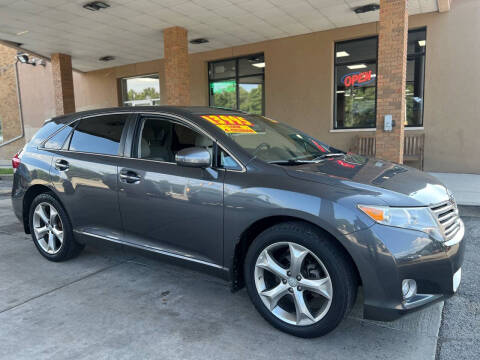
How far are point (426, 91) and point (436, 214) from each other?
8.40 meters

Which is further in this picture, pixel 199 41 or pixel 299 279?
pixel 199 41

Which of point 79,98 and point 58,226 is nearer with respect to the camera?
point 58,226

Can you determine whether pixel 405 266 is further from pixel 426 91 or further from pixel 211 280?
pixel 426 91

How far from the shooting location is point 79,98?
17750mm

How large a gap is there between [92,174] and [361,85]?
358 inches

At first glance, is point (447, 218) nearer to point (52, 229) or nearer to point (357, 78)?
point (52, 229)

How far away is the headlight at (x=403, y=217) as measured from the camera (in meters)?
2.30

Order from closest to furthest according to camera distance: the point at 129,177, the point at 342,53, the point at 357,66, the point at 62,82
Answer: the point at 129,177
the point at 357,66
the point at 342,53
the point at 62,82

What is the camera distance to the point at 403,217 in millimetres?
2326

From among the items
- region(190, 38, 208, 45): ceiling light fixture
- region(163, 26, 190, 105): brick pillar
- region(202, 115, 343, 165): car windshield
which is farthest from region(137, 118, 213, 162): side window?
region(190, 38, 208, 45): ceiling light fixture

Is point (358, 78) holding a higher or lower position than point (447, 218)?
higher

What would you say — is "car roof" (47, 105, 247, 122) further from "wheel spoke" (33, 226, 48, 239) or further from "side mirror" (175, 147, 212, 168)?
"wheel spoke" (33, 226, 48, 239)

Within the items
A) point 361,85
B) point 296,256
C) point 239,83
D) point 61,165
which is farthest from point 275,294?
point 239,83

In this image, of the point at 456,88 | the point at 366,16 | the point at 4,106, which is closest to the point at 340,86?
the point at 366,16
